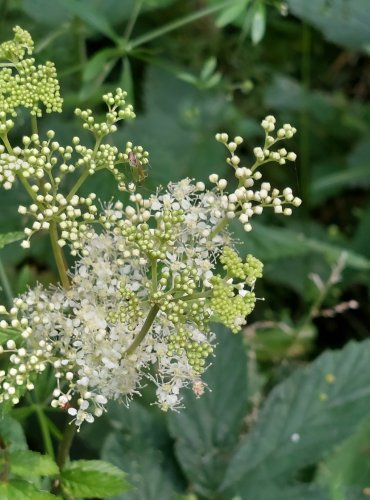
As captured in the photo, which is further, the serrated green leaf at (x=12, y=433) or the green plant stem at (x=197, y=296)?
the serrated green leaf at (x=12, y=433)

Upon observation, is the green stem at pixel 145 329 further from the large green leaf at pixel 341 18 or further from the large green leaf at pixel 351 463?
the large green leaf at pixel 341 18

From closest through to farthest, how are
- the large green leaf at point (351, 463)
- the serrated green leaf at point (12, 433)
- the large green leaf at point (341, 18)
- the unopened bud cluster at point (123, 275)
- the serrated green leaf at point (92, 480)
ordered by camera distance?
1. the unopened bud cluster at point (123, 275)
2. the serrated green leaf at point (92, 480)
3. the serrated green leaf at point (12, 433)
4. the large green leaf at point (351, 463)
5. the large green leaf at point (341, 18)

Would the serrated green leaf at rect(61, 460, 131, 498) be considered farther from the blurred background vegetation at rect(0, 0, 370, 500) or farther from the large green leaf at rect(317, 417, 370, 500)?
the large green leaf at rect(317, 417, 370, 500)

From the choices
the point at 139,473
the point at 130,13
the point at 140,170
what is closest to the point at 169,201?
the point at 140,170

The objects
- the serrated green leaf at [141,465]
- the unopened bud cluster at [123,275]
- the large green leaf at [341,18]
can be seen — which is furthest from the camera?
the large green leaf at [341,18]

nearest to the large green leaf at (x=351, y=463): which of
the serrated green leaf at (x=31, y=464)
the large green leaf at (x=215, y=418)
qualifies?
the large green leaf at (x=215, y=418)

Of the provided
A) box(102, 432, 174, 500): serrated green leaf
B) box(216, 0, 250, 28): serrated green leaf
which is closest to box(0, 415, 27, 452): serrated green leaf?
box(102, 432, 174, 500): serrated green leaf
